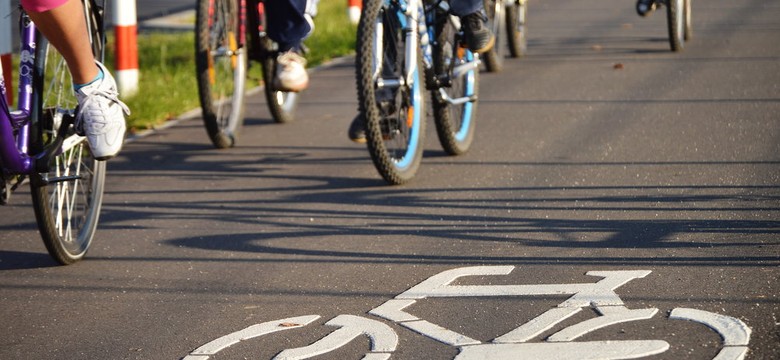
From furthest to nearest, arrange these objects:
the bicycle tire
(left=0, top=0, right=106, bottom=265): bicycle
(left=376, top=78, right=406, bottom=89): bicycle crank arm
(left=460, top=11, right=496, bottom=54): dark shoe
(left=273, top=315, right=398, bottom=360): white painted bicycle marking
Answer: the bicycle tire
(left=460, top=11, right=496, bottom=54): dark shoe
(left=376, top=78, right=406, bottom=89): bicycle crank arm
(left=0, top=0, right=106, bottom=265): bicycle
(left=273, top=315, right=398, bottom=360): white painted bicycle marking

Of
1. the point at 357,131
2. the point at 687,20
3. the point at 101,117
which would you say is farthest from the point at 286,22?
the point at 687,20

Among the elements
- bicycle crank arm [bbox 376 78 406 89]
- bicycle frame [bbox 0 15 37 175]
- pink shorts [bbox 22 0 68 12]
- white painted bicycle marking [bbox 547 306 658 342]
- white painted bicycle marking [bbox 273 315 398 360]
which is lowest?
white painted bicycle marking [bbox 273 315 398 360]

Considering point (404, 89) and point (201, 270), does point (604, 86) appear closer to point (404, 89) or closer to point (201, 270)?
point (404, 89)

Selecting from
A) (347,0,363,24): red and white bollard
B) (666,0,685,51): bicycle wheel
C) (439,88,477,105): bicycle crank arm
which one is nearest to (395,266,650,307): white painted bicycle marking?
(439,88,477,105): bicycle crank arm

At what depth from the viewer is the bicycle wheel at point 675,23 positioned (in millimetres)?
11758

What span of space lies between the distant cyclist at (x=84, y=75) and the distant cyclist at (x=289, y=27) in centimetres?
258

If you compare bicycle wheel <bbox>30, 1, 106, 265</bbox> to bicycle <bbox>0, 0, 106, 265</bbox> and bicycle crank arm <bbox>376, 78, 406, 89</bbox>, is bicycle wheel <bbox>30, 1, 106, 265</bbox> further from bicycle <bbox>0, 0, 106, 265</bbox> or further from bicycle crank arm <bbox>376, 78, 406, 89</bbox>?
bicycle crank arm <bbox>376, 78, 406, 89</bbox>

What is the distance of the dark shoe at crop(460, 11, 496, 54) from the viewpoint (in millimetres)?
7555

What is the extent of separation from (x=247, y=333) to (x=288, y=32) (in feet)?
11.3

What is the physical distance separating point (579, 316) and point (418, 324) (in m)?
0.54

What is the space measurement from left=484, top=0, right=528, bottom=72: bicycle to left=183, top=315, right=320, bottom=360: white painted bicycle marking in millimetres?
6261

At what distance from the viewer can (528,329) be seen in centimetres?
459

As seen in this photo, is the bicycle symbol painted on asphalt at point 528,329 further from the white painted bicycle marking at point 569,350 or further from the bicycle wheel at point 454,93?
the bicycle wheel at point 454,93

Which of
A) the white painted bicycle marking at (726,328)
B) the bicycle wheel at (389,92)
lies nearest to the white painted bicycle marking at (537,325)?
the white painted bicycle marking at (726,328)
